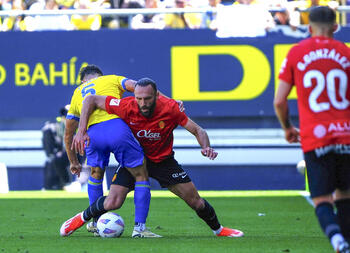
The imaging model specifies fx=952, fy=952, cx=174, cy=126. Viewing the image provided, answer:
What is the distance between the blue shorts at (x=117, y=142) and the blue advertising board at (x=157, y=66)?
8.48 m

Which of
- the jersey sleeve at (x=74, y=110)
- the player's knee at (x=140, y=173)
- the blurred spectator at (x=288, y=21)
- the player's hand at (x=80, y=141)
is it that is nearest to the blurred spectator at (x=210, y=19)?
the blurred spectator at (x=288, y=21)

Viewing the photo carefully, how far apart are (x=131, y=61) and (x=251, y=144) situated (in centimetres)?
290

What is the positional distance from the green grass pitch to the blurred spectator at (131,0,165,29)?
134 inches

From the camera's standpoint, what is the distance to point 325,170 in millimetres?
7227

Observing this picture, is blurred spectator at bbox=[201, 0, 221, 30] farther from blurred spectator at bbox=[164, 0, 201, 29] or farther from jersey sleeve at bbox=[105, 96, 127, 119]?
jersey sleeve at bbox=[105, 96, 127, 119]

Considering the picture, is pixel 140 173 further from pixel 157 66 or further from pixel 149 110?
pixel 157 66

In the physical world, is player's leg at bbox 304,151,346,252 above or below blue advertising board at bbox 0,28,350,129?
above

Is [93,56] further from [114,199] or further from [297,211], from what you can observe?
[114,199]

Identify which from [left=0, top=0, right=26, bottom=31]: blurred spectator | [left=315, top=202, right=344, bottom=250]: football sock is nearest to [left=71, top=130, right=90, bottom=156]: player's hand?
[left=315, top=202, right=344, bottom=250]: football sock

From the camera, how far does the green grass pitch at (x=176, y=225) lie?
9.11m

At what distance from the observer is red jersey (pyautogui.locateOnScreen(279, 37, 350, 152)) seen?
7215mm

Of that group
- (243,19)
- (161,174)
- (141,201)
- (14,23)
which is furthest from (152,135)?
(14,23)

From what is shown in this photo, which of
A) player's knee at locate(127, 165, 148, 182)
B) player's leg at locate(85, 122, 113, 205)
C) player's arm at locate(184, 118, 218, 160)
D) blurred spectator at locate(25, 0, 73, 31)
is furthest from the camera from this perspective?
blurred spectator at locate(25, 0, 73, 31)

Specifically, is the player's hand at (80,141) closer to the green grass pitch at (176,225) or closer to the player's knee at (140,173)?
the player's knee at (140,173)
